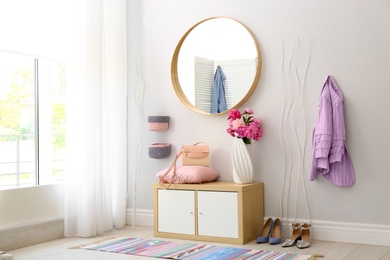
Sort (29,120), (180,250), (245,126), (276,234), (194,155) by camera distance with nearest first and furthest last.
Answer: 1. (180,250)
2. (276,234)
3. (245,126)
4. (29,120)
5. (194,155)

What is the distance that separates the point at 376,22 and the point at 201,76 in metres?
1.49

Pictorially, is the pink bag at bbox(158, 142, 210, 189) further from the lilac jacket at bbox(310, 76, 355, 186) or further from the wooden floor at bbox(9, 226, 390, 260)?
the lilac jacket at bbox(310, 76, 355, 186)

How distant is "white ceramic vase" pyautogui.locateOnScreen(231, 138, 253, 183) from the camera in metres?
4.06

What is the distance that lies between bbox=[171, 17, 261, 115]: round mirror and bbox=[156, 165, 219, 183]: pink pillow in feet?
1.70

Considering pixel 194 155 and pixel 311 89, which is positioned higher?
pixel 311 89

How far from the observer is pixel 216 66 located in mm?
4402

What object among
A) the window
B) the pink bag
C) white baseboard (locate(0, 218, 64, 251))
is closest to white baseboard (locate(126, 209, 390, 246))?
the pink bag

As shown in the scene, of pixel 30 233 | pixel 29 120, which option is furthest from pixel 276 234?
pixel 29 120

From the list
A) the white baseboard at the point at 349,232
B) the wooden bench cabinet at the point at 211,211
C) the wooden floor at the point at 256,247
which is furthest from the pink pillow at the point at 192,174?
the white baseboard at the point at 349,232

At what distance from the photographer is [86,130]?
13.9 feet

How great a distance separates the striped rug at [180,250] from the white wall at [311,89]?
678 mm

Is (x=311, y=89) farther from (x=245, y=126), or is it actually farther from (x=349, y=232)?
(x=349, y=232)

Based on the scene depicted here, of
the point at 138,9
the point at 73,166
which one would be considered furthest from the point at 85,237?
the point at 138,9

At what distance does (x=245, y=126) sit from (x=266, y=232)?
0.83 meters
